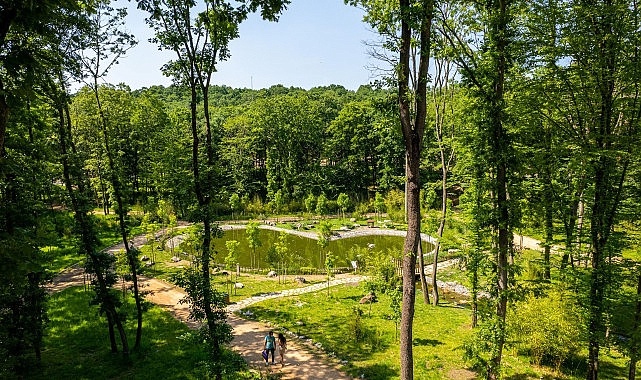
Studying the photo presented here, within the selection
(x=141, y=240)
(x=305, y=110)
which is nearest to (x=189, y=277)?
(x=141, y=240)

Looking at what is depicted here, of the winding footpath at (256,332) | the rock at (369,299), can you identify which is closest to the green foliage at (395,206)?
the winding footpath at (256,332)

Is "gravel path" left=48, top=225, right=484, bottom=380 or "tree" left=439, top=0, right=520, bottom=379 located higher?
"tree" left=439, top=0, right=520, bottom=379

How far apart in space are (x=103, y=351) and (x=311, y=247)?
60.5 ft

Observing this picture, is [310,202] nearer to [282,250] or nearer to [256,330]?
[282,250]

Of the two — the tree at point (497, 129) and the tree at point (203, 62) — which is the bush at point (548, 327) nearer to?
the tree at point (497, 129)

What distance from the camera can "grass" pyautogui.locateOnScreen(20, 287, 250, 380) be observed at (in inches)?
435

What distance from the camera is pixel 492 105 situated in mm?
7797

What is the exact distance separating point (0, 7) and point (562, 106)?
10.3m

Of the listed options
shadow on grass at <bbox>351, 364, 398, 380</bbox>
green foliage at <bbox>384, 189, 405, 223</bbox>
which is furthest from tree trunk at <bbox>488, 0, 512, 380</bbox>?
green foliage at <bbox>384, 189, 405, 223</bbox>

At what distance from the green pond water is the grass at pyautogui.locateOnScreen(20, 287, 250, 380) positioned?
10311 millimetres

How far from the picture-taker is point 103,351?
41.4 feet

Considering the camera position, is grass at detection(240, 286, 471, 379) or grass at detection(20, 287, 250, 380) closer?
grass at detection(240, 286, 471, 379)

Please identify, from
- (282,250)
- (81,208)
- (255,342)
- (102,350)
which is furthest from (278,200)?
(81,208)

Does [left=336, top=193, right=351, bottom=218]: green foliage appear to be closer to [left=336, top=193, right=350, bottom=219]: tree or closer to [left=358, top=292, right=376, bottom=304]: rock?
[left=336, top=193, right=350, bottom=219]: tree
